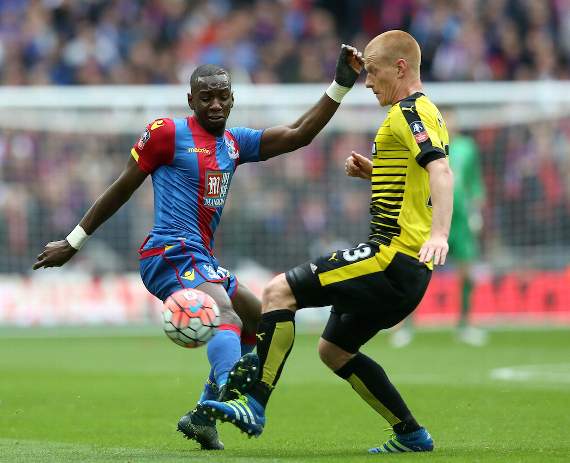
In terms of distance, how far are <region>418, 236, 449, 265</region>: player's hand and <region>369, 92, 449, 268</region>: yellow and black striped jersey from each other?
1.39 feet

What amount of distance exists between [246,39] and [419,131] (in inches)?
645

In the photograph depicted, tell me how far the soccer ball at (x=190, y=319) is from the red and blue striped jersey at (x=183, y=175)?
1.94ft

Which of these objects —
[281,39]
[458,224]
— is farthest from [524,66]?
[458,224]

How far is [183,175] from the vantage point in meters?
7.38

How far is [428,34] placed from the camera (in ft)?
73.4

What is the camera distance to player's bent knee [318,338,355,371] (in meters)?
7.01

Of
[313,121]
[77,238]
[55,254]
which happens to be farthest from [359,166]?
[55,254]

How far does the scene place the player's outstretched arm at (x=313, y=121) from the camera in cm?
753

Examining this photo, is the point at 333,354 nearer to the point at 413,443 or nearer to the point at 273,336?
the point at 273,336

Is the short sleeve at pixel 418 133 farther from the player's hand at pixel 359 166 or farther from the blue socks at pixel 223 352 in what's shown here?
the blue socks at pixel 223 352

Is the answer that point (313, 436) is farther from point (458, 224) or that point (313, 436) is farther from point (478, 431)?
point (458, 224)

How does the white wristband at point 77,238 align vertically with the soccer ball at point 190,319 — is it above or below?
above

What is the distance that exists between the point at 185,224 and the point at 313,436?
156 cm

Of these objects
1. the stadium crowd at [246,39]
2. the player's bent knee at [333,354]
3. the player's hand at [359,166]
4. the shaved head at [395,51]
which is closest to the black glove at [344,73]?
the player's hand at [359,166]
